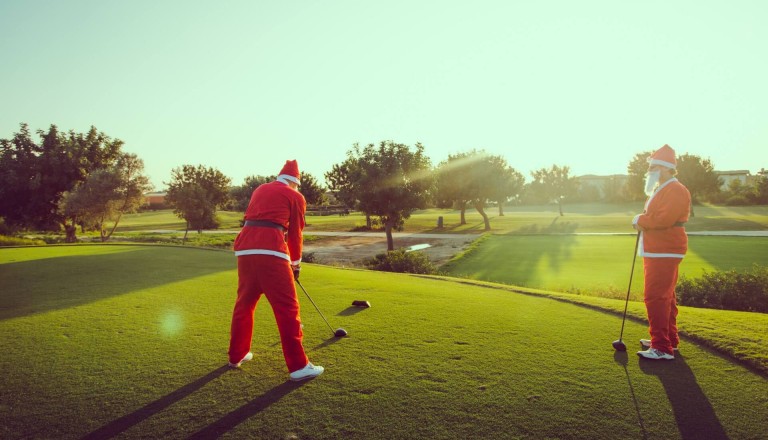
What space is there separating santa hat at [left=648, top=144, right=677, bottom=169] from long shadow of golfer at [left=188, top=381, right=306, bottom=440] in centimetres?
569

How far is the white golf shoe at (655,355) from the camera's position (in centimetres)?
553

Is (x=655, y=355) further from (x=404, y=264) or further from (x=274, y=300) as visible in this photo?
(x=404, y=264)

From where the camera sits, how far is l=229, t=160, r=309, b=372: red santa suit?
5.12 meters

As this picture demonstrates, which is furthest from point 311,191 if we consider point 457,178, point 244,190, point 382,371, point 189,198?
point 382,371

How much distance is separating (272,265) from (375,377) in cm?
179

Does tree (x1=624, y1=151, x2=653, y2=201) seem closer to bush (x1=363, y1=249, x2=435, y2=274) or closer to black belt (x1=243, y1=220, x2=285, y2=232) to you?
bush (x1=363, y1=249, x2=435, y2=274)

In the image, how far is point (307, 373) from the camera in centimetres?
497

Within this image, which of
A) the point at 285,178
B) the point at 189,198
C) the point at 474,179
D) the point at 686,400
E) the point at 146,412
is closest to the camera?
the point at 146,412

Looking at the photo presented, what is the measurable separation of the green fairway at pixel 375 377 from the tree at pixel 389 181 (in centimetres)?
2327

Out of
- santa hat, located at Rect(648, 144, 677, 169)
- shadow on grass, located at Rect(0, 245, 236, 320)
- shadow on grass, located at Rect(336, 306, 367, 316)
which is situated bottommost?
shadow on grass, located at Rect(336, 306, 367, 316)

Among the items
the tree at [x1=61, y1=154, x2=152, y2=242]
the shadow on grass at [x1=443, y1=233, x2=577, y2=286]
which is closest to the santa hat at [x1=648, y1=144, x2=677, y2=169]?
the shadow on grass at [x1=443, y1=233, x2=577, y2=286]

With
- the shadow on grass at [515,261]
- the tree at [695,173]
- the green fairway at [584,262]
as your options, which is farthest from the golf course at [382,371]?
the tree at [695,173]

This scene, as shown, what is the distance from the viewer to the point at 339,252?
1304 inches

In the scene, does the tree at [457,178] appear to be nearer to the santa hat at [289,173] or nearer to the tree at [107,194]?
the tree at [107,194]
